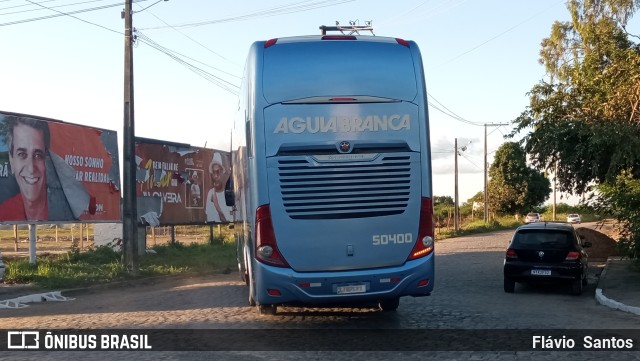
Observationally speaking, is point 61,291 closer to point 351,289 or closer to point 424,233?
point 351,289

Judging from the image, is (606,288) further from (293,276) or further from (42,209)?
(42,209)

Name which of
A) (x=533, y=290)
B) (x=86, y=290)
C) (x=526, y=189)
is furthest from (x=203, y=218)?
(x=526, y=189)

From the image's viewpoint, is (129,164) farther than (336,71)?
Yes

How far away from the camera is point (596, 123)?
20.1m

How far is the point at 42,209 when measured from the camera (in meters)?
21.4

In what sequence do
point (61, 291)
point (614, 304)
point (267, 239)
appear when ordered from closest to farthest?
point (267, 239)
point (614, 304)
point (61, 291)

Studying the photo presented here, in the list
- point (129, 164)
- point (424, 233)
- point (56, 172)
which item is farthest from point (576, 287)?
point (56, 172)

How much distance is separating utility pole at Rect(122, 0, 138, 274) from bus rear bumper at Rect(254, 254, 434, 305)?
1092 cm

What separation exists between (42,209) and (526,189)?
2580 inches

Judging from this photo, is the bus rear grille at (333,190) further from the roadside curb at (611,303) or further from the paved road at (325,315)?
the roadside curb at (611,303)

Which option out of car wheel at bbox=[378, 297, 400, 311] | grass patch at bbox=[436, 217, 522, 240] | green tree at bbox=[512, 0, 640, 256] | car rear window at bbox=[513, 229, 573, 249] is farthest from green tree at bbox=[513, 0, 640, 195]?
grass patch at bbox=[436, 217, 522, 240]

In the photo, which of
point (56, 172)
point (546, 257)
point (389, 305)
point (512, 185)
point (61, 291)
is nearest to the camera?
point (389, 305)

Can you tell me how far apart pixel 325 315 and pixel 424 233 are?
3.34 meters

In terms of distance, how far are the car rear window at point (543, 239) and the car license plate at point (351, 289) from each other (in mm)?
7874
